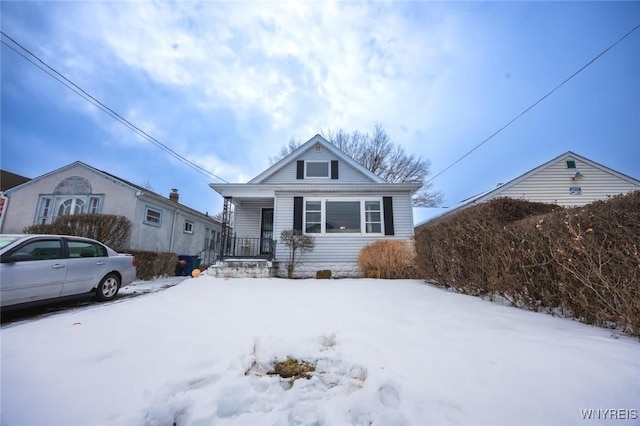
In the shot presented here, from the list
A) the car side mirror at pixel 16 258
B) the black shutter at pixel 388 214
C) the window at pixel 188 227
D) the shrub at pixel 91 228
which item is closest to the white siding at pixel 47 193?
the shrub at pixel 91 228

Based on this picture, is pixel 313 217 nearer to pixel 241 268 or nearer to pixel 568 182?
pixel 241 268

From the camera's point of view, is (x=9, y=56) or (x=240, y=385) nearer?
(x=240, y=385)

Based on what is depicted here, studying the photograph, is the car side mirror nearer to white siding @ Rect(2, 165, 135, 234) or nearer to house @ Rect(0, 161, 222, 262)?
house @ Rect(0, 161, 222, 262)

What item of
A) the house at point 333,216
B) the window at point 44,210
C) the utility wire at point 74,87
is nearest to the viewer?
the utility wire at point 74,87

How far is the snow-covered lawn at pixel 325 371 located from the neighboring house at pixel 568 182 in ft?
36.5

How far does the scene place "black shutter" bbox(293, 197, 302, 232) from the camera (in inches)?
370

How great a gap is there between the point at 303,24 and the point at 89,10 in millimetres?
8095

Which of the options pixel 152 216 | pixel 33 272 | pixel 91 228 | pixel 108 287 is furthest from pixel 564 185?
pixel 91 228

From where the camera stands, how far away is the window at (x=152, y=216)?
12039 mm

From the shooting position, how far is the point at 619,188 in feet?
37.2

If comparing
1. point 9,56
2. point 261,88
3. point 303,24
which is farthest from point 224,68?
point 9,56

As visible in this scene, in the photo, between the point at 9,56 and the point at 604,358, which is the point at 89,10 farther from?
the point at 604,358

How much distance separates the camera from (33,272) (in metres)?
4.08

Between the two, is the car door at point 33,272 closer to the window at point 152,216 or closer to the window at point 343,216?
the window at point 343,216
